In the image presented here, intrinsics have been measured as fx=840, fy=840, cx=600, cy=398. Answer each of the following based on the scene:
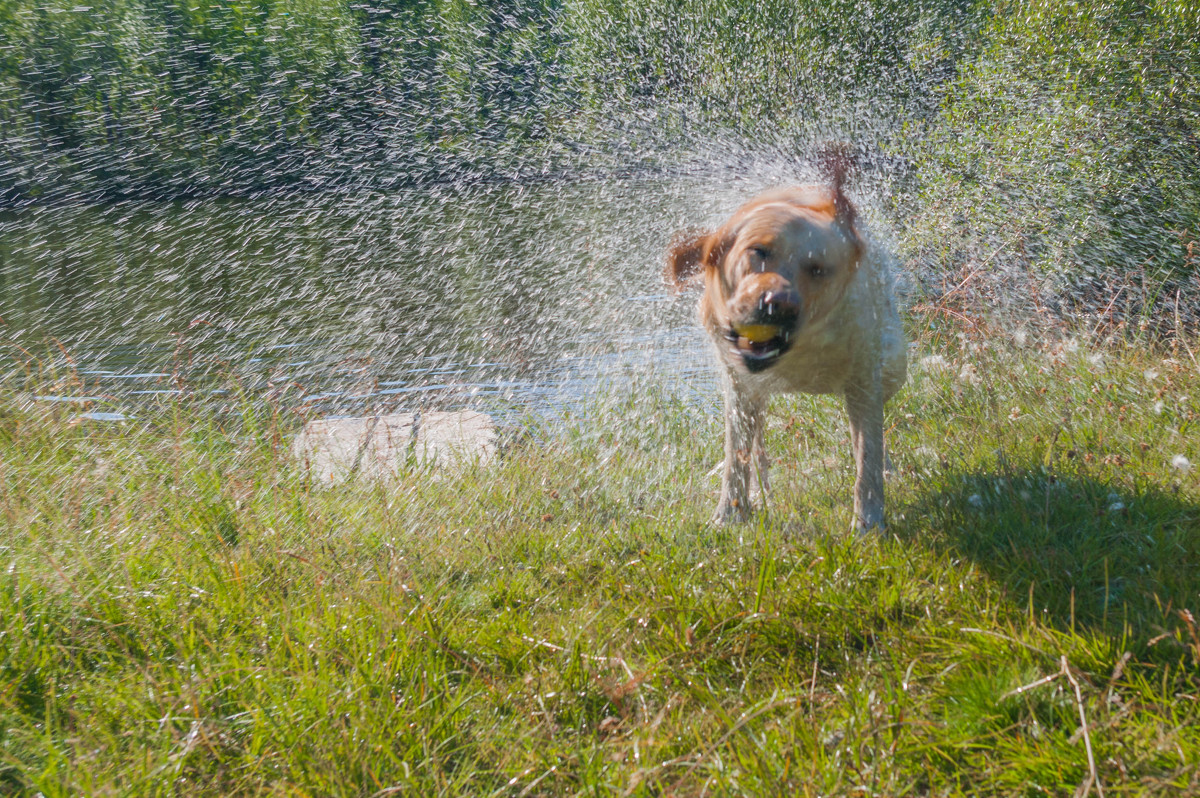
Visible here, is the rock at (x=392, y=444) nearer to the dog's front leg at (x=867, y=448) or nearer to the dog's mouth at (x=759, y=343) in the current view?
the dog's mouth at (x=759, y=343)

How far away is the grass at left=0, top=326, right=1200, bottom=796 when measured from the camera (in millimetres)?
1973

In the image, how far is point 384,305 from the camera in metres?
11.5

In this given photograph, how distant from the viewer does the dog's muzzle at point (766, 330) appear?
3.08 metres

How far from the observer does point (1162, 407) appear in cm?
377

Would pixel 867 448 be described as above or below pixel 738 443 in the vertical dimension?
above

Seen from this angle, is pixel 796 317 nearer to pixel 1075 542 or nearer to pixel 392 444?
pixel 1075 542

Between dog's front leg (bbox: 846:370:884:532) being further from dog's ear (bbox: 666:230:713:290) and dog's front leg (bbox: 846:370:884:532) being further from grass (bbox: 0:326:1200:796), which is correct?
dog's ear (bbox: 666:230:713:290)

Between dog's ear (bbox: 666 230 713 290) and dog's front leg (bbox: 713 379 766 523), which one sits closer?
dog's front leg (bbox: 713 379 766 523)

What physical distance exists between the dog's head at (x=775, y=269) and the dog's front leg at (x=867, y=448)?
0.46 m

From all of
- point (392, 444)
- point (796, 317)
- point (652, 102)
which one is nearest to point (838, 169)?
point (796, 317)

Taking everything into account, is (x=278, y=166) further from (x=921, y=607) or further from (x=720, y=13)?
(x=921, y=607)

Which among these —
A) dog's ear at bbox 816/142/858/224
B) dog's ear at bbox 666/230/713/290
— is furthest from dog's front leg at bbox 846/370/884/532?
dog's ear at bbox 666/230/713/290

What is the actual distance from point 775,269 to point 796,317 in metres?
0.25

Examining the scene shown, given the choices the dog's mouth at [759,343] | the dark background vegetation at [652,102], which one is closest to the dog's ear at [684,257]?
the dog's mouth at [759,343]
